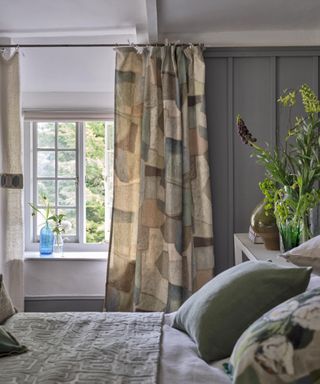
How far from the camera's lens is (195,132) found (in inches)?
134

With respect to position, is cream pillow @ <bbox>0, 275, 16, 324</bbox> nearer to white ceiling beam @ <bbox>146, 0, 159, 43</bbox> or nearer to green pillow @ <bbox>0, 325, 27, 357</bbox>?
green pillow @ <bbox>0, 325, 27, 357</bbox>

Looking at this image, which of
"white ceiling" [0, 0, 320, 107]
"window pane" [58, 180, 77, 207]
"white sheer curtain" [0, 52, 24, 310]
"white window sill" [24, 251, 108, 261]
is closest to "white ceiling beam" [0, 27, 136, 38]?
"white ceiling" [0, 0, 320, 107]

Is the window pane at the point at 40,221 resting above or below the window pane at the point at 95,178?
below

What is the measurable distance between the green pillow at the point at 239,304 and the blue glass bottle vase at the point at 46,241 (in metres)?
2.53

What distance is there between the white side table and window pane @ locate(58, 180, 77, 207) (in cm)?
153

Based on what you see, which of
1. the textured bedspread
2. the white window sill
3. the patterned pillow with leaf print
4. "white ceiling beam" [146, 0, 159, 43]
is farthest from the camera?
the white window sill

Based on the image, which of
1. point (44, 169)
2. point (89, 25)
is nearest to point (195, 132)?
point (89, 25)

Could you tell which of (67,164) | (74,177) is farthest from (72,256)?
(67,164)

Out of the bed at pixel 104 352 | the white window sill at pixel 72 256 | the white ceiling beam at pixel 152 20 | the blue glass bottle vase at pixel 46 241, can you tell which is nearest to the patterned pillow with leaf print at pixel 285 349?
the bed at pixel 104 352

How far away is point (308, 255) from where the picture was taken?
1745mm

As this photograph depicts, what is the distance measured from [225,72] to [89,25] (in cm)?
104

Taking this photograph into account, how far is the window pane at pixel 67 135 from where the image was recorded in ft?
12.9

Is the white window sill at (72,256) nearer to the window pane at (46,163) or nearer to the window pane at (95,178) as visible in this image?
the window pane at (95,178)

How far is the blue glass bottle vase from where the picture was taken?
3805mm
